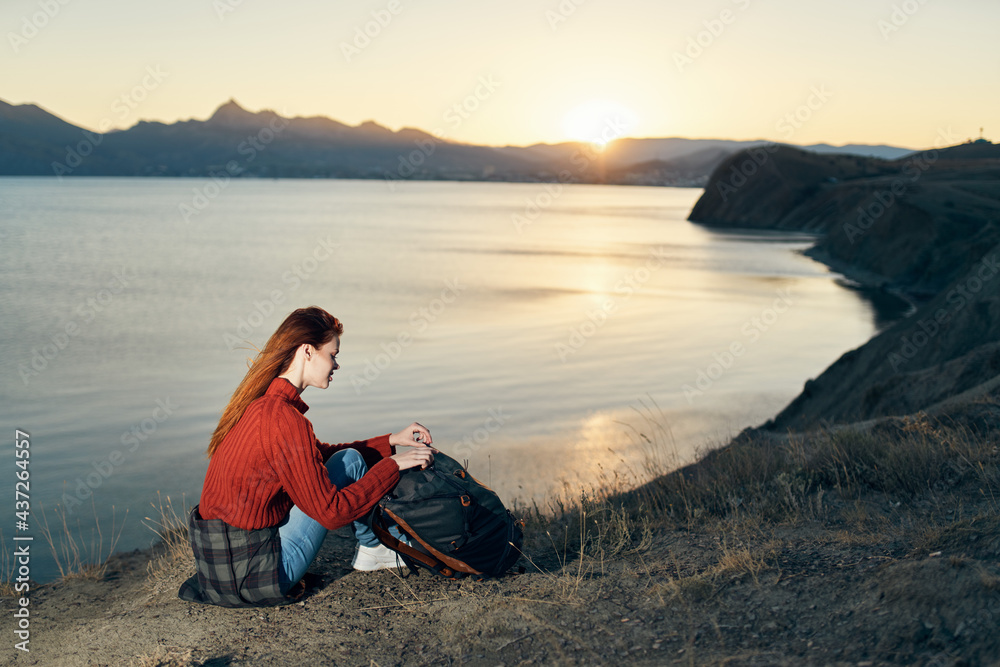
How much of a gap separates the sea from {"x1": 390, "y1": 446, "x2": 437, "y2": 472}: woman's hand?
2.69m

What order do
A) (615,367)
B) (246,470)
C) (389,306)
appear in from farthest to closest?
1. (389,306)
2. (615,367)
3. (246,470)

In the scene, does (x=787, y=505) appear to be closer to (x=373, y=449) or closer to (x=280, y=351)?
(x=373, y=449)

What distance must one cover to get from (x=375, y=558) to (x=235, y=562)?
90 cm

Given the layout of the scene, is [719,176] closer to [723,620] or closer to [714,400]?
[714,400]

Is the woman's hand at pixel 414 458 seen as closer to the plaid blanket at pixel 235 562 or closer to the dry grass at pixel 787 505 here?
the plaid blanket at pixel 235 562

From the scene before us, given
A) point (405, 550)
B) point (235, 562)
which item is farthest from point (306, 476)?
point (405, 550)

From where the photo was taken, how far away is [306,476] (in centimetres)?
359

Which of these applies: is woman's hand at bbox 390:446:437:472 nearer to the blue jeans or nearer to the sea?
the blue jeans

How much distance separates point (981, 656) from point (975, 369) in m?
7.27

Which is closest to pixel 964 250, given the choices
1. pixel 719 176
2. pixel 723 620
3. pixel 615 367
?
pixel 615 367

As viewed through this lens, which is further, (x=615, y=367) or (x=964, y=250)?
(x=964, y=250)

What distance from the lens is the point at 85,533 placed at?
27.8 feet

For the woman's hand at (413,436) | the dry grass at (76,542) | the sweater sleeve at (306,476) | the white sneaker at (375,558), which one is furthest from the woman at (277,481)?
the dry grass at (76,542)

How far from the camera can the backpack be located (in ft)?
13.4
